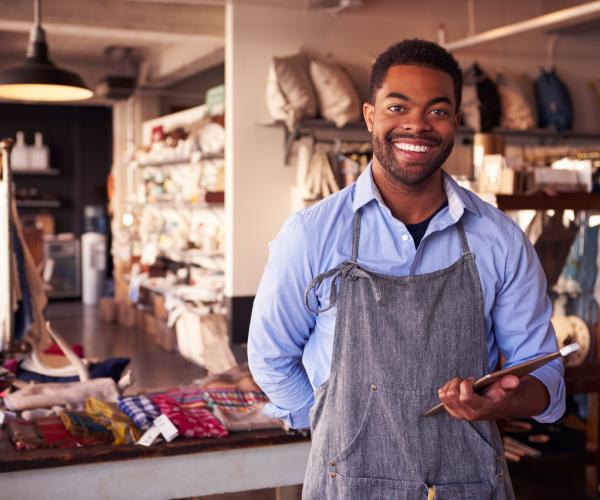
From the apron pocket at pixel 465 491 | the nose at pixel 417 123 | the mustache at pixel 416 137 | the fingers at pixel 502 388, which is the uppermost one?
the nose at pixel 417 123

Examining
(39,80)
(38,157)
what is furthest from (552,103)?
(38,157)

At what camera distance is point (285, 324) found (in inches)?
78.2

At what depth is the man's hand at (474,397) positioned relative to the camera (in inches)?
64.0

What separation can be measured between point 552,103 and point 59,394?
18.9ft

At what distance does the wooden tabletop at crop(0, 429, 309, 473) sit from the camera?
2980 millimetres

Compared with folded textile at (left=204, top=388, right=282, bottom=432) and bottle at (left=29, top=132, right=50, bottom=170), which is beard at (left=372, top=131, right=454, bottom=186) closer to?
folded textile at (left=204, top=388, right=282, bottom=432)

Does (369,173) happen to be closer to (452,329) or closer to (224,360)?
(452,329)

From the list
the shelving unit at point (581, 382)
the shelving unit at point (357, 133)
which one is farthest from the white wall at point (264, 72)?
the shelving unit at point (581, 382)

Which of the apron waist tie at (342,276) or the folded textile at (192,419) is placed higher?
the apron waist tie at (342,276)

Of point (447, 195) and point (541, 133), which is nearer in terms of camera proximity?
point (447, 195)

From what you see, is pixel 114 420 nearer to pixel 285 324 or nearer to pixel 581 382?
pixel 285 324

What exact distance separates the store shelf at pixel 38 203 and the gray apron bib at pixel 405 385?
13858 millimetres

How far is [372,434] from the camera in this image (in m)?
1.86

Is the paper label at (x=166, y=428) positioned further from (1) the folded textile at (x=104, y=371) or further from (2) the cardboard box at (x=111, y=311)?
(2) the cardboard box at (x=111, y=311)
